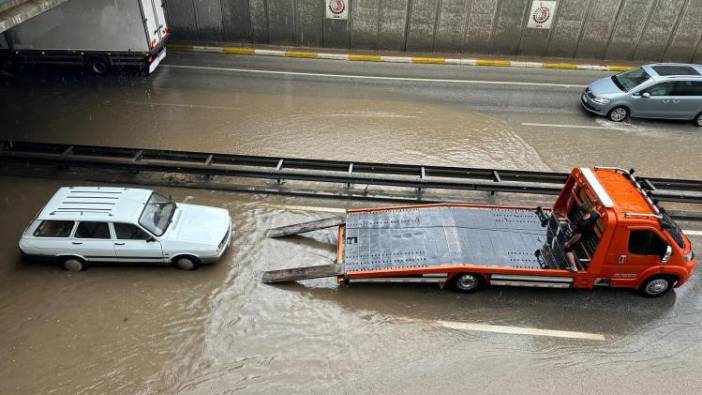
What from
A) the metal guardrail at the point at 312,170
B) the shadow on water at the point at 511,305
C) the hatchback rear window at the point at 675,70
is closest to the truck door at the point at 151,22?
the metal guardrail at the point at 312,170

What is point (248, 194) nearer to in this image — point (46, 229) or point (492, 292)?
point (46, 229)

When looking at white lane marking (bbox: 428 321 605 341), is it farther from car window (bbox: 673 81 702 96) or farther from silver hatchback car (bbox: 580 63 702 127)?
car window (bbox: 673 81 702 96)

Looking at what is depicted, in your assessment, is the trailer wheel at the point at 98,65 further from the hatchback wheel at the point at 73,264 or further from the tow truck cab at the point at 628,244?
the tow truck cab at the point at 628,244

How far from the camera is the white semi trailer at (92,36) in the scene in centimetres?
1510

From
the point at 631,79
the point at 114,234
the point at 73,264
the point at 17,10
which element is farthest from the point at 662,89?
the point at 17,10

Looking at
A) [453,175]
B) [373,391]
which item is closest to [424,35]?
[453,175]

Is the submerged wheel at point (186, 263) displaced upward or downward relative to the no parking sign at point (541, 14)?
downward

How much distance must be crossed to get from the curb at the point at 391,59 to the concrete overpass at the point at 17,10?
348 inches

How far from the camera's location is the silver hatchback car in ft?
47.7

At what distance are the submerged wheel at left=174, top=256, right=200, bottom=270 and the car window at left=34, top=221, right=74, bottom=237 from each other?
2.00m

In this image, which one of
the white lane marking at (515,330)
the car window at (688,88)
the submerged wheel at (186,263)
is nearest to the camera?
the white lane marking at (515,330)

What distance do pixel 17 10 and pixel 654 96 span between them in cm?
1621

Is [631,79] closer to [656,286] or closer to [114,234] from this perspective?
[656,286]

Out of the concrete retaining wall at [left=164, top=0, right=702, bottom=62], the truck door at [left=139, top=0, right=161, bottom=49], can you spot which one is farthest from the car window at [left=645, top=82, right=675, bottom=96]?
the truck door at [left=139, top=0, right=161, bottom=49]
